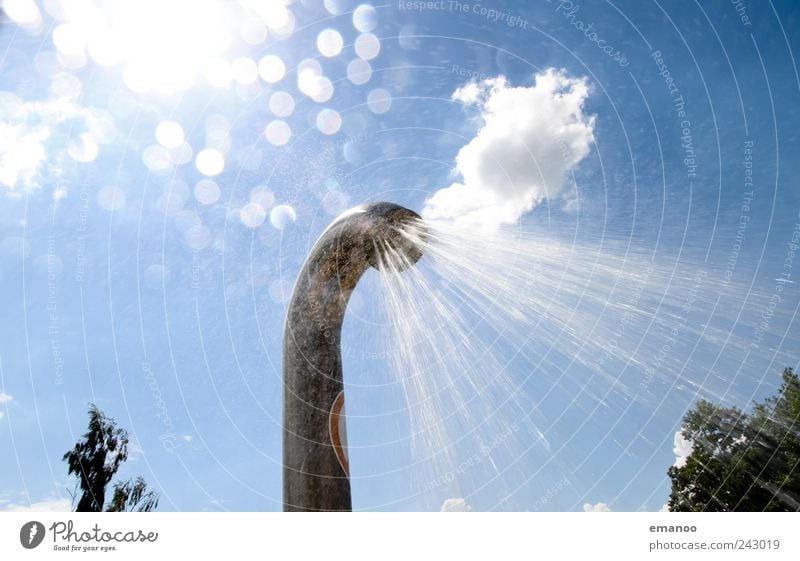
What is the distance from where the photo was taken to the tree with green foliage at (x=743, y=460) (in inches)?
710

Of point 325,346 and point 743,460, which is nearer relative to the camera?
point 325,346

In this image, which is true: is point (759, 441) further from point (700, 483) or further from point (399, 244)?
point (399, 244)

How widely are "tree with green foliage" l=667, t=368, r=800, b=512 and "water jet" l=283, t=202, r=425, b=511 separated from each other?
15653 mm

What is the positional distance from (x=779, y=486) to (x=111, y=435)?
22815 mm

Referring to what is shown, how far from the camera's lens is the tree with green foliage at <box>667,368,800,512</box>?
18031 mm

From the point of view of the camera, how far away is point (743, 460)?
19297 millimetres

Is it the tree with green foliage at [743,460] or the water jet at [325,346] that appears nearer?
the water jet at [325,346]

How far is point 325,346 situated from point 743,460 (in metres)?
21.5

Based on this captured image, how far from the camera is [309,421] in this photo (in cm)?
457

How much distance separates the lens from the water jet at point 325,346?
4414mm

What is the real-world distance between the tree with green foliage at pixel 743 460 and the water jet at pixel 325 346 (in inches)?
616
